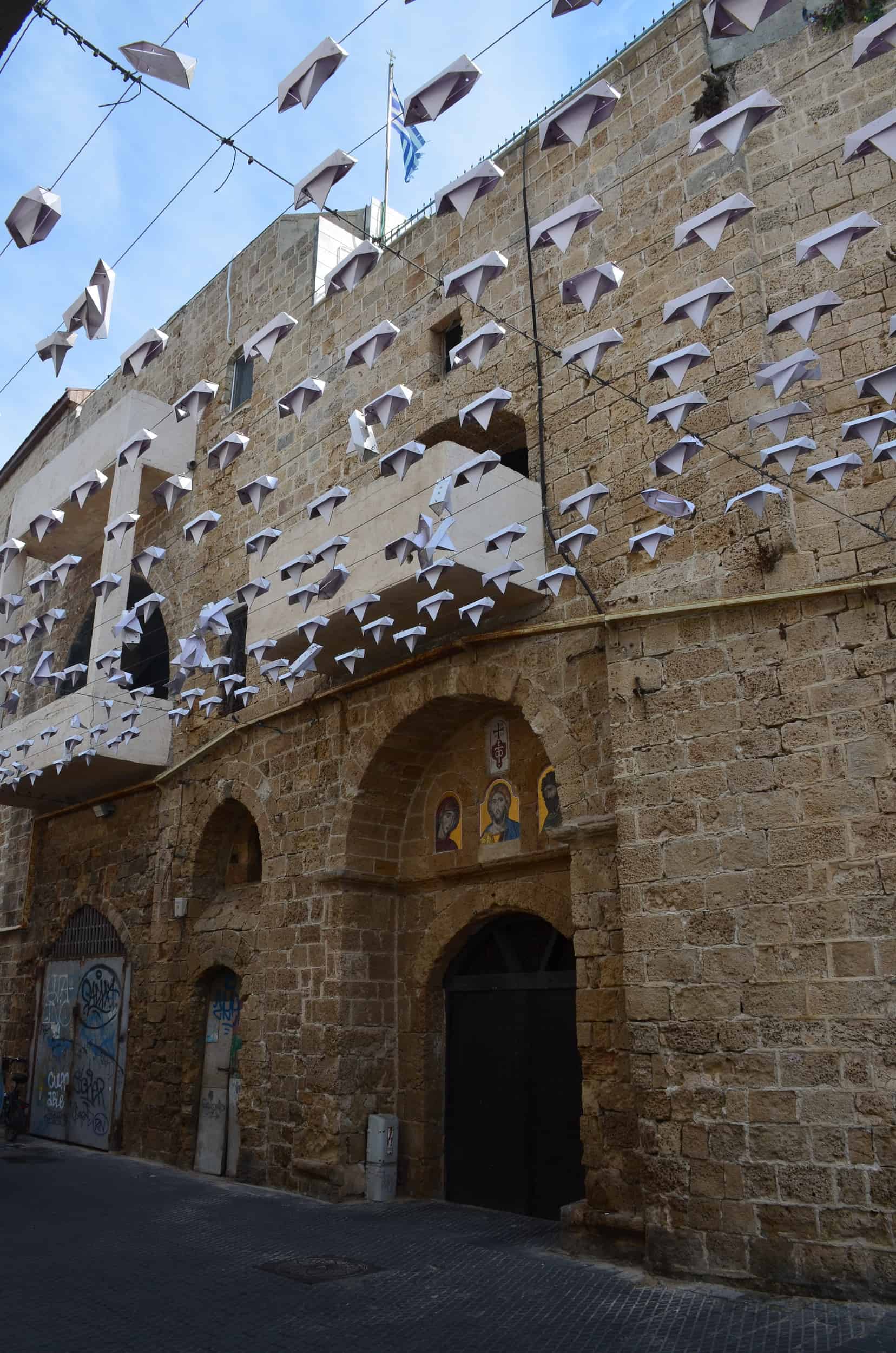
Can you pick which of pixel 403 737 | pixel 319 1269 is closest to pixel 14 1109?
pixel 403 737

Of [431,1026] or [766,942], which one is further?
[431,1026]

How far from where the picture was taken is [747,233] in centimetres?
739

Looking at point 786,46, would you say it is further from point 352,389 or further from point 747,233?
point 352,389

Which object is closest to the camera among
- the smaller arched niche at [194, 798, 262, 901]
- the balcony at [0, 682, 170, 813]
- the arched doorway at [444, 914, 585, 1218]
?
the arched doorway at [444, 914, 585, 1218]

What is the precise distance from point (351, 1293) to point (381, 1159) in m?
2.77

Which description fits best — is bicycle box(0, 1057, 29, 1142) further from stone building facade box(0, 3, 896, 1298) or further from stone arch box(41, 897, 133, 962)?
stone arch box(41, 897, 133, 962)

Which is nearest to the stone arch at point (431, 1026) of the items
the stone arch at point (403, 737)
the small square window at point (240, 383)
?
the stone arch at point (403, 737)

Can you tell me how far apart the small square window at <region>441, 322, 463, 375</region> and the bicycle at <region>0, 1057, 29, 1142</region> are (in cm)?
1065

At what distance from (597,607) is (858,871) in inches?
106

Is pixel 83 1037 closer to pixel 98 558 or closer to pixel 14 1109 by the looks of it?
pixel 14 1109

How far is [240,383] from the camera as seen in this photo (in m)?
13.3

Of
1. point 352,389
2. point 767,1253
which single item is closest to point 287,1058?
point 767,1253

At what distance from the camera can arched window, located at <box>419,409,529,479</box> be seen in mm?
9234

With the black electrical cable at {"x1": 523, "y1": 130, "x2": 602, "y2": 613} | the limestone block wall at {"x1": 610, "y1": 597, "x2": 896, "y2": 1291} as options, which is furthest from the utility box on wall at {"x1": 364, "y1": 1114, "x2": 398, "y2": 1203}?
the black electrical cable at {"x1": 523, "y1": 130, "x2": 602, "y2": 613}
